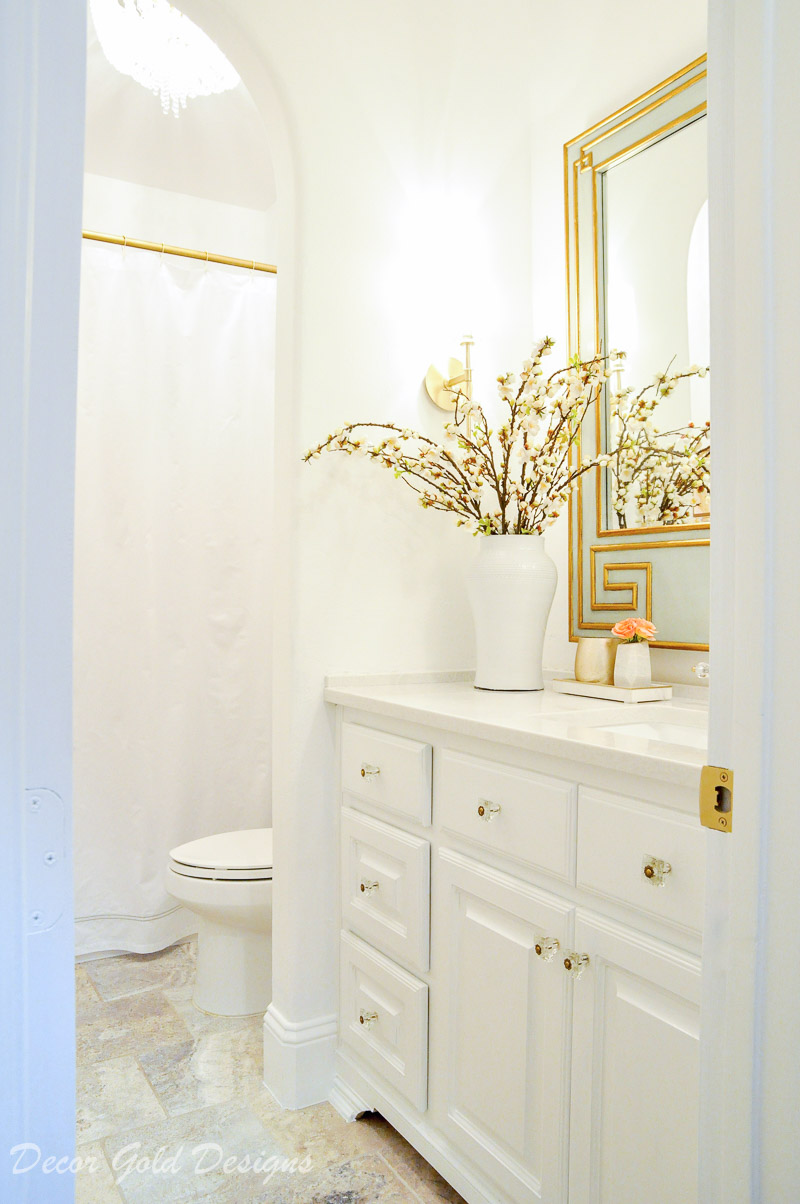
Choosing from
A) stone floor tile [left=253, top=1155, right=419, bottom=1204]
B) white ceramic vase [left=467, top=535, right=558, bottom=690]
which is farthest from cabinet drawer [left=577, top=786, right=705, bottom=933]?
stone floor tile [left=253, top=1155, right=419, bottom=1204]

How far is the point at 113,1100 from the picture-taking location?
1765 mm

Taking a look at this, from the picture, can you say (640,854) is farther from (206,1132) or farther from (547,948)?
(206,1132)

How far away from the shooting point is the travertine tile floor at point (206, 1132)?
4.93 feet

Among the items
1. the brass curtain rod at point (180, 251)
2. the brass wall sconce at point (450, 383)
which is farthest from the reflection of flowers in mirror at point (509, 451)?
the brass curtain rod at point (180, 251)

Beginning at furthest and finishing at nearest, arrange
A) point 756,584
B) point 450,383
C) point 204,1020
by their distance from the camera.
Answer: point 204,1020
point 450,383
point 756,584

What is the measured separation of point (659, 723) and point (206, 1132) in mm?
1195

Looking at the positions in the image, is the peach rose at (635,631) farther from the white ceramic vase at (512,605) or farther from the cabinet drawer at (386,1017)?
the cabinet drawer at (386,1017)

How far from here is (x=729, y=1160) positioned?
69cm

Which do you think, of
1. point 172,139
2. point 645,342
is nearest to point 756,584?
point 645,342

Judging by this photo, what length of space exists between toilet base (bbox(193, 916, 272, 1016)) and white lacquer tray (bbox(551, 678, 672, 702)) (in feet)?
3.43

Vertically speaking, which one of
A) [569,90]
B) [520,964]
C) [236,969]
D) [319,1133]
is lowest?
[319,1133]

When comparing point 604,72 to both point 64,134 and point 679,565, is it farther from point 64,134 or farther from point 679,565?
point 64,134

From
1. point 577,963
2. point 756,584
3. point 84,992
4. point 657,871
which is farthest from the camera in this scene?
point 84,992

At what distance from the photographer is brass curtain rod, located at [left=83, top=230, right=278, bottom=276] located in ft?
8.11
